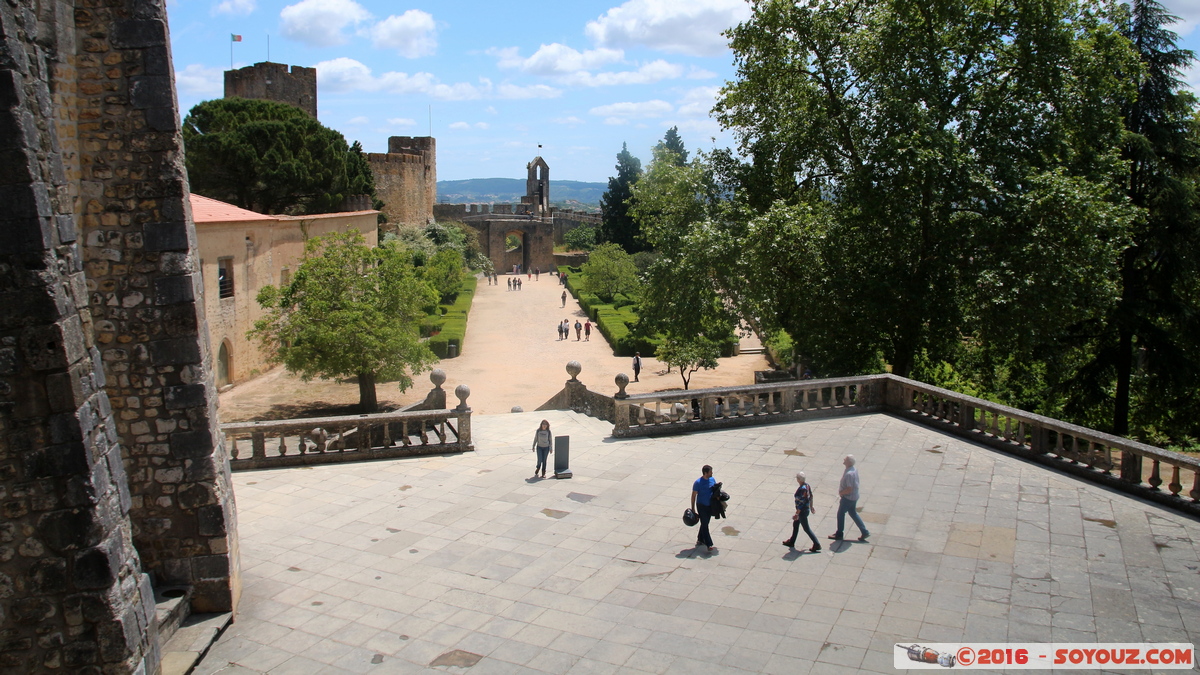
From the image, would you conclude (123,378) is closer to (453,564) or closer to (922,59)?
(453,564)

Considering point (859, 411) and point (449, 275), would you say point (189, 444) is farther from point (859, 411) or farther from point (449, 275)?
point (449, 275)

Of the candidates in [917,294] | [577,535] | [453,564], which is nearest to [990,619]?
[577,535]

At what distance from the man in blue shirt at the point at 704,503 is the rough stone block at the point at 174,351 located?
5.63 meters

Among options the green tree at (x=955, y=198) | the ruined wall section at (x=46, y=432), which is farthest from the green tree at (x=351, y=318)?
the ruined wall section at (x=46, y=432)

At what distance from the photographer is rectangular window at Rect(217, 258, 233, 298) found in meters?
26.3

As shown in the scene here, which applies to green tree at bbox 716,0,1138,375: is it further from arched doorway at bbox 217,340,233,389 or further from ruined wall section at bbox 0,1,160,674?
arched doorway at bbox 217,340,233,389

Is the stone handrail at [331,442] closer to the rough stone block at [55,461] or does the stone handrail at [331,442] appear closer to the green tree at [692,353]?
the rough stone block at [55,461]

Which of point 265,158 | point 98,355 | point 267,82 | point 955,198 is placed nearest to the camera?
point 98,355

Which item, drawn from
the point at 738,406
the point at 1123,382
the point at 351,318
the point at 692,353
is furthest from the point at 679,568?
the point at 692,353

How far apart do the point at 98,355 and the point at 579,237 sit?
83.8 meters

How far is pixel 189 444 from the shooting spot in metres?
8.57

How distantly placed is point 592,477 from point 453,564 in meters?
3.46

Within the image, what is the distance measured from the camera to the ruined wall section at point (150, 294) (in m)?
8.04

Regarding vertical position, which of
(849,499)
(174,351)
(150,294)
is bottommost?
(849,499)
